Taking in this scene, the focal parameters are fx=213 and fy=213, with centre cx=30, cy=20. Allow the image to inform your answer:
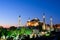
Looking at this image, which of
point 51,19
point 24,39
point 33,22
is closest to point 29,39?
point 24,39

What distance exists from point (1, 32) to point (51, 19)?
12357 millimetres

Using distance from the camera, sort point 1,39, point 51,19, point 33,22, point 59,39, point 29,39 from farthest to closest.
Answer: point 33,22 < point 51,19 < point 1,39 < point 29,39 < point 59,39

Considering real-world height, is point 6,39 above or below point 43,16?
below

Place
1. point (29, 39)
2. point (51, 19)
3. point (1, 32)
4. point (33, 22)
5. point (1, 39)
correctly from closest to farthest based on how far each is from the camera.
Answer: point (29, 39) < point (1, 39) < point (1, 32) < point (51, 19) < point (33, 22)

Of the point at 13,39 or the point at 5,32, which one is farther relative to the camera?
the point at 5,32

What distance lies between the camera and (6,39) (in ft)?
84.5

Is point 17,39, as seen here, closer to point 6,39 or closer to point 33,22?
point 6,39

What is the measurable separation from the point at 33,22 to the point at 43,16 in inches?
757

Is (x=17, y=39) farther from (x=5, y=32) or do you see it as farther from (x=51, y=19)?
(x=51, y=19)

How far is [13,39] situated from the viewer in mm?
25234

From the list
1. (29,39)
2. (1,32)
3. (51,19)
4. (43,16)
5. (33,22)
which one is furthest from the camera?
(33,22)

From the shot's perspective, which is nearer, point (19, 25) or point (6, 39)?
point (6, 39)

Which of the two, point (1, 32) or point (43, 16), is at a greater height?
point (43, 16)

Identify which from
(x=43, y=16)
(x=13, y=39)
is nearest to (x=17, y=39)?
(x=13, y=39)
